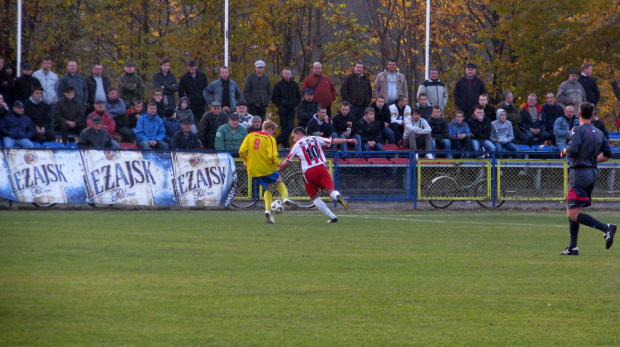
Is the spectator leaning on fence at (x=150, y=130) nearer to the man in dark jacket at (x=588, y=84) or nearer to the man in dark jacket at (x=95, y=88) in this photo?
the man in dark jacket at (x=95, y=88)

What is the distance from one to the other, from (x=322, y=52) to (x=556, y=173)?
571 inches

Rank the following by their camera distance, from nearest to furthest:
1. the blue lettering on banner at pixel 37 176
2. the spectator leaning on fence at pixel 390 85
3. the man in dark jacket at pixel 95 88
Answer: the blue lettering on banner at pixel 37 176 < the man in dark jacket at pixel 95 88 < the spectator leaning on fence at pixel 390 85

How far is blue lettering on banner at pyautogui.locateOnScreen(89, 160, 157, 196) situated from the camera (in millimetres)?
19609

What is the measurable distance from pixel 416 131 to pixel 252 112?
4.00 metres

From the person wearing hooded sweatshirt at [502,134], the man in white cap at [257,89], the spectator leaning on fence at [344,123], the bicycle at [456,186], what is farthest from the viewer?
the person wearing hooded sweatshirt at [502,134]

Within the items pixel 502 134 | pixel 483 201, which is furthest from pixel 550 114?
pixel 483 201

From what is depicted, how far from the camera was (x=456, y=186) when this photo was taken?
2119cm

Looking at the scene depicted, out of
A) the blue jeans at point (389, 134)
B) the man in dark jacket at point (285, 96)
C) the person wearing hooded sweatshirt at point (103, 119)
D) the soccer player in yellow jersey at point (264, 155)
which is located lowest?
the soccer player in yellow jersey at point (264, 155)

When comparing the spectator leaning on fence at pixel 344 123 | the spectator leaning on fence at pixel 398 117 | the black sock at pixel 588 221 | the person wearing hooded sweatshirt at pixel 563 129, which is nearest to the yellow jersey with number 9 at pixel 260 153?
the spectator leaning on fence at pixel 344 123

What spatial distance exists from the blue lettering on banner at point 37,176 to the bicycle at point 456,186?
26.5 feet

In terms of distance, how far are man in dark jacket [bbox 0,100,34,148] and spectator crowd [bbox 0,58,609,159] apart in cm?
2

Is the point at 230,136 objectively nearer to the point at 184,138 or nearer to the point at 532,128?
the point at 184,138

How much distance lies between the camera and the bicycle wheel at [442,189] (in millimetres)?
21141

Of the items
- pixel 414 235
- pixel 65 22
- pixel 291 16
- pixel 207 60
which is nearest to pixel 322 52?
pixel 291 16
